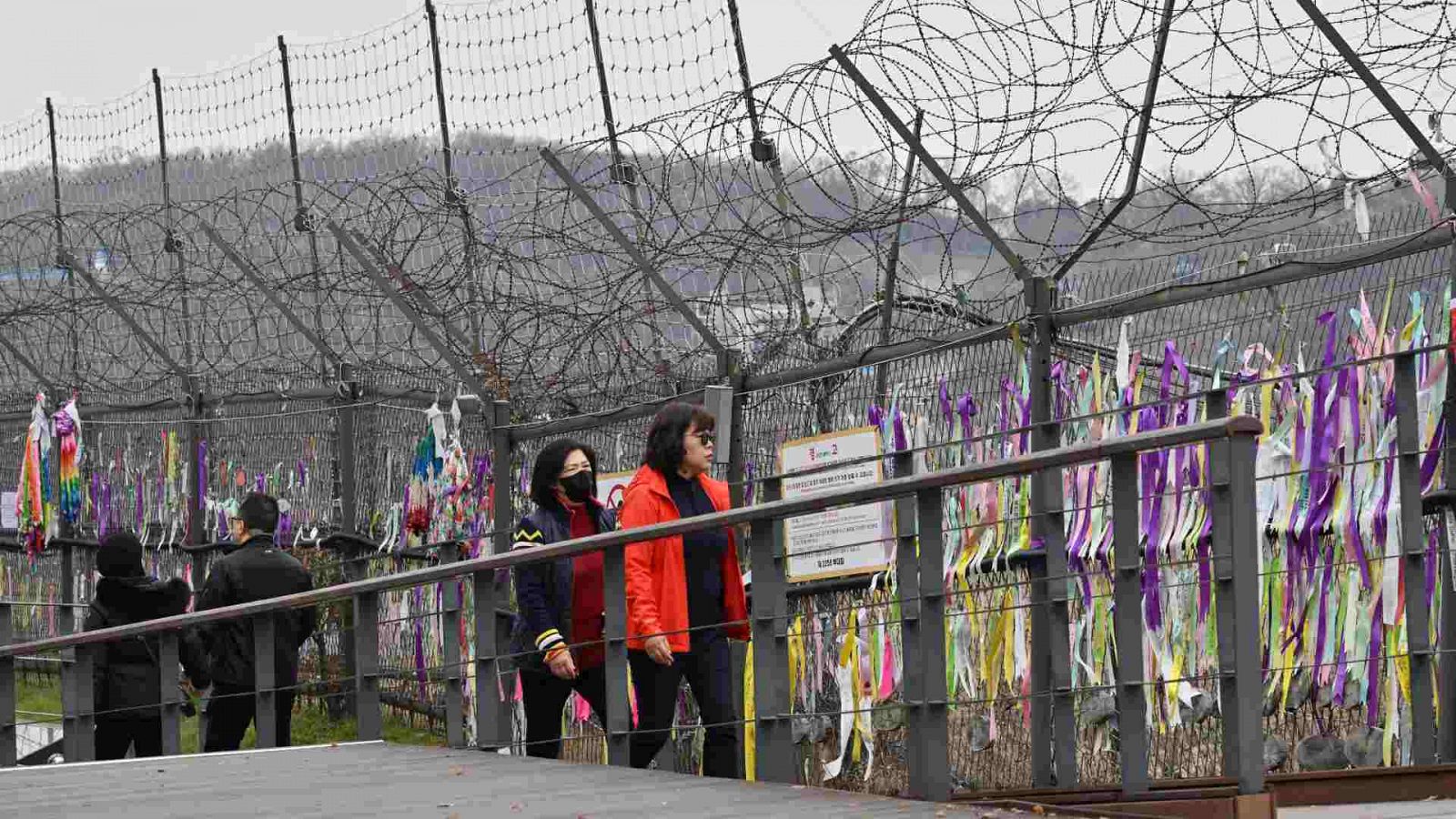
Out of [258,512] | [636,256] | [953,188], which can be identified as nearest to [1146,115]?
[953,188]

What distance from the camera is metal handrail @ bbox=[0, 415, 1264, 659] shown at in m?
5.23

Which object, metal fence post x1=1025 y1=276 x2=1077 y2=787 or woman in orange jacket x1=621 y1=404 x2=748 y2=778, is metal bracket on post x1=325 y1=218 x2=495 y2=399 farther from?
metal fence post x1=1025 y1=276 x2=1077 y2=787

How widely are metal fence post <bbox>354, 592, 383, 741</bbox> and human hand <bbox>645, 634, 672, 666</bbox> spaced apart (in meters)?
1.52

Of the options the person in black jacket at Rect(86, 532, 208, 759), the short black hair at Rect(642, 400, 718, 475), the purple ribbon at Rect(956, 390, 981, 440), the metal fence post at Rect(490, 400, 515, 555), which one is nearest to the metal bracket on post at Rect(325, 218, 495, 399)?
the metal fence post at Rect(490, 400, 515, 555)

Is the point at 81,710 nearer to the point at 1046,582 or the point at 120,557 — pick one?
the point at 120,557

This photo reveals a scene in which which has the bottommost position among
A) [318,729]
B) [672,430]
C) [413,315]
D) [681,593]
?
[318,729]

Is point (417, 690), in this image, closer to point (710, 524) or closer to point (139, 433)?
point (139, 433)

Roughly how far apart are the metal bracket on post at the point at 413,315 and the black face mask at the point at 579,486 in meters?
2.59

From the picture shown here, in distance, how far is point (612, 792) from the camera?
645 centimetres

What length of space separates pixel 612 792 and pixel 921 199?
2.93 meters

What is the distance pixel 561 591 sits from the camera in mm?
8148

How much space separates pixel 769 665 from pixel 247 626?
3.79 m

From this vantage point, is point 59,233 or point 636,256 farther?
point 59,233

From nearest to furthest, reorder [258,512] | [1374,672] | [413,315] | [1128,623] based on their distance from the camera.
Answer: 1. [1128,623]
2. [1374,672]
3. [258,512]
4. [413,315]
